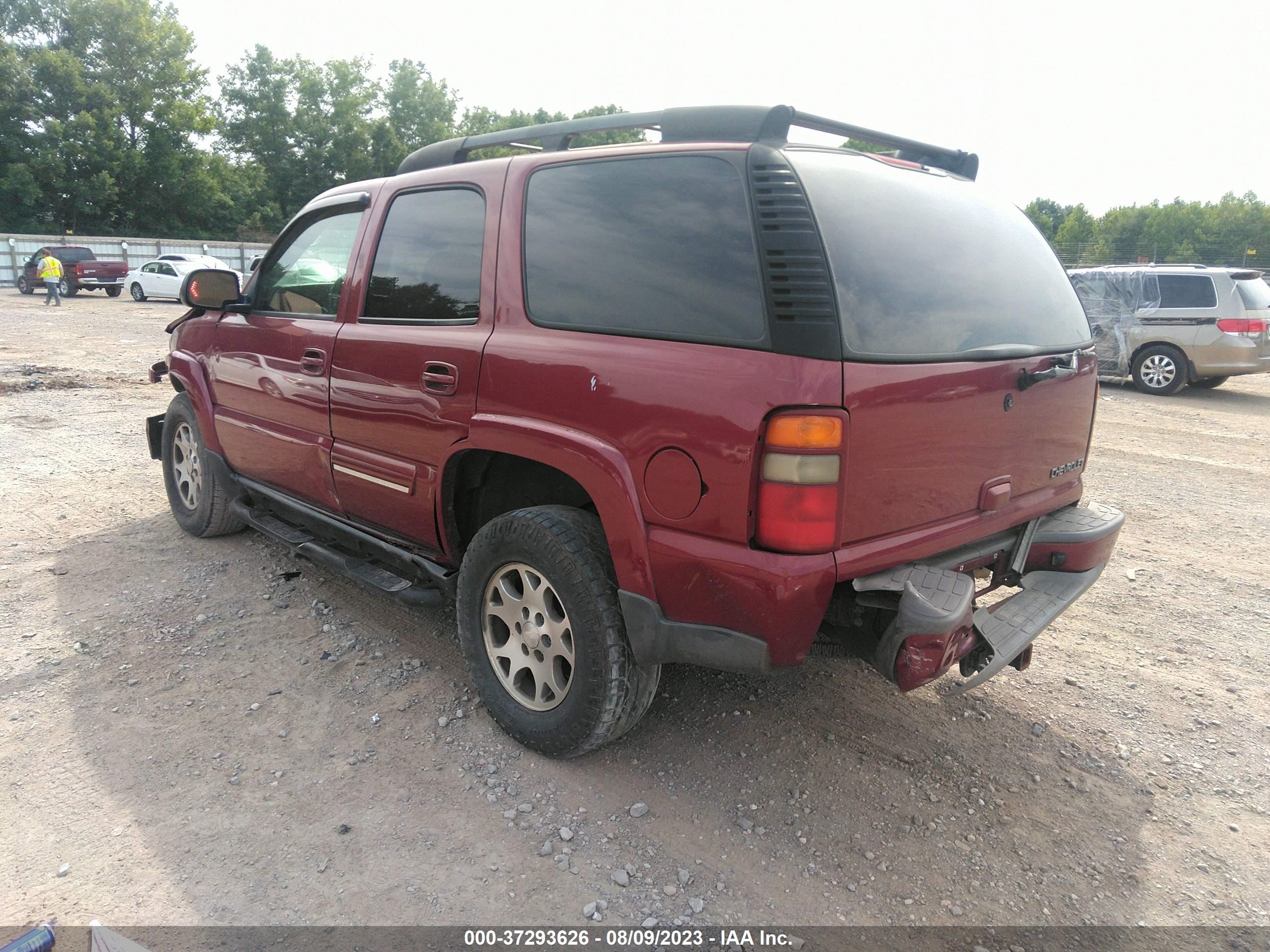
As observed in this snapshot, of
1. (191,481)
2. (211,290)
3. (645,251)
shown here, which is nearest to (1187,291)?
(645,251)

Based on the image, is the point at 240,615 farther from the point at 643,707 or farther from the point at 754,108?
the point at 754,108

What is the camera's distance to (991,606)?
2.86m

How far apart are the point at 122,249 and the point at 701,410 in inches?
1568

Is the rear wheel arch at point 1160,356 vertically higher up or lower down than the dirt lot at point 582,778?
higher up

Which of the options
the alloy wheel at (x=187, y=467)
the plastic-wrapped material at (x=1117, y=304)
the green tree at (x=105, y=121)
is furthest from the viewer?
the green tree at (x=105, y=121)

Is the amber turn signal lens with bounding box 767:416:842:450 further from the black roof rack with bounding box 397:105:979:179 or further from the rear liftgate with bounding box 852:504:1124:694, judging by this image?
the black roof rack with bounding box 397:105:979:179

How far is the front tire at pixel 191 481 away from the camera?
15.9 feet

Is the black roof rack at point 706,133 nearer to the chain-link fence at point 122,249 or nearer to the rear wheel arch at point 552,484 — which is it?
the rear wheel arch at point 552,484

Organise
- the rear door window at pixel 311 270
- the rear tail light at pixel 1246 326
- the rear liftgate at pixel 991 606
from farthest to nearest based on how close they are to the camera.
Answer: the rear tail light at pixel 1246 326 < the rear door window at pixel 311 270 < the rear liftgate at pixel 991 606

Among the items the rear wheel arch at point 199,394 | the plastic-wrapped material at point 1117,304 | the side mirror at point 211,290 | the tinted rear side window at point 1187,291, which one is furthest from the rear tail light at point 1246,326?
the rear wheel arch at point 199,394

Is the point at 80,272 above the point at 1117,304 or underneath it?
above

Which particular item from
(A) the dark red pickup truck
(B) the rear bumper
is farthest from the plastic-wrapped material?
(A) the dark red pickup truck

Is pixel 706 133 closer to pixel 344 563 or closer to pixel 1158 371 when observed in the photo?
pixel 344 563

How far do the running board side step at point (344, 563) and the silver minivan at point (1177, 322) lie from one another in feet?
34.9
